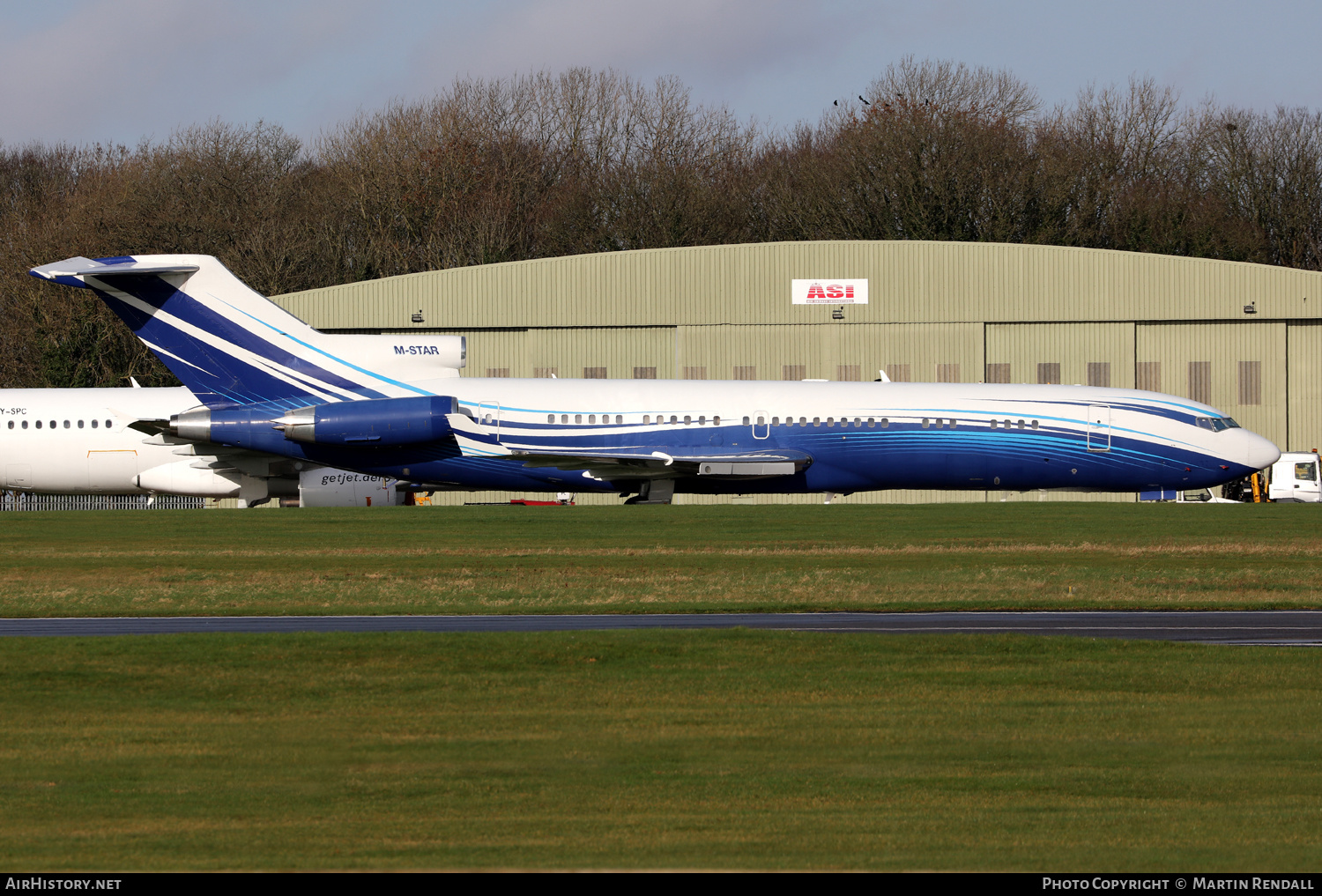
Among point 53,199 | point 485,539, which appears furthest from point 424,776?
point 53,199

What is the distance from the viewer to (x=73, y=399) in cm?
4516

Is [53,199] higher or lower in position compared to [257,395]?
higher

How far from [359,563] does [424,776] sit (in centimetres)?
1777

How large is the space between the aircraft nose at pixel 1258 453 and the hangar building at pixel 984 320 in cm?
1249

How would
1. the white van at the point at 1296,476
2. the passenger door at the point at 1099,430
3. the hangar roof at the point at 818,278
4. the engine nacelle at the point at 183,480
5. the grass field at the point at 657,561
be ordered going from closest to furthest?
1. the grass field at the point at 657,561
2. the passenger door at the point at 1099,430
3. the engine nacelle at the point at 183,480
4. the white van at the point at 1296,476
5. the hangar roof at the point at 818,278

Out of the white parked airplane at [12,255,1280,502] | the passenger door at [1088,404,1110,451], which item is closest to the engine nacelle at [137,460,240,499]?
the white parked airplane at [12,255,1280,502]

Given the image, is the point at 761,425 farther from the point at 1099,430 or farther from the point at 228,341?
the point at 228,341

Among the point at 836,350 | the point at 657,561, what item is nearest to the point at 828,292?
the point at 836,350

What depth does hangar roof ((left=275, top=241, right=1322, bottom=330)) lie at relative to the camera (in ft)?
180

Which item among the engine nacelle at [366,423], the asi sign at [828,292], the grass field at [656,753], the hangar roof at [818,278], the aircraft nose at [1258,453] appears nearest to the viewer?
the grass field at [656,753]

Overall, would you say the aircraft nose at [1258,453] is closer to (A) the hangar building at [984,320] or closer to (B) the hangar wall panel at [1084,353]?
(A) the hangar building at [984,320]

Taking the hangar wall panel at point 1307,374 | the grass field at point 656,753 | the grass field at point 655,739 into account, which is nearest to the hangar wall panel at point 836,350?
the hangar wall panel at point 1307,374

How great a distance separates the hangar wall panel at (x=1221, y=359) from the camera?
5497 centimetres
